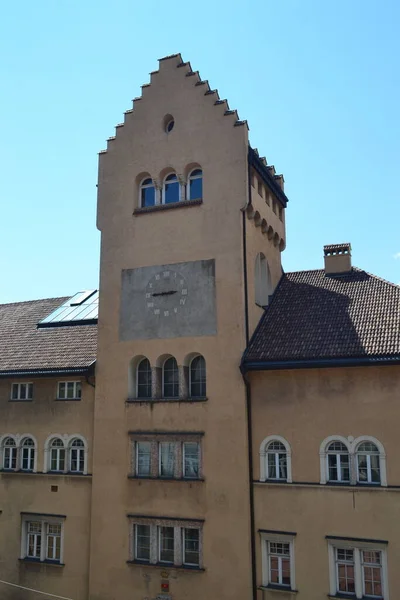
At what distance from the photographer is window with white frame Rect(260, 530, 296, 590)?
62.8 feet

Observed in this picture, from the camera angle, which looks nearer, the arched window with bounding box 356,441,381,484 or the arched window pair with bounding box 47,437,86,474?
the arched window with bounding box 356,441,381,484

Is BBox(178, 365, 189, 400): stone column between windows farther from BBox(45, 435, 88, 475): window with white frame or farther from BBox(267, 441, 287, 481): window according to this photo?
BBox(45, 435, 88, 475): window with white frame

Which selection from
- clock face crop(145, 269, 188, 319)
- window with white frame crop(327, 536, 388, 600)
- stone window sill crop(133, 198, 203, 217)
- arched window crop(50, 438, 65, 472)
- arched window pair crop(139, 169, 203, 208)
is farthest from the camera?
arched window crop(50, 438, 65, 472)

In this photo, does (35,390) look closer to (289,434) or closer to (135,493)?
(135,493)

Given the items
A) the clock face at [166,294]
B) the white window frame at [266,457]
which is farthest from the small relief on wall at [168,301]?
the white window frame at [266,457]

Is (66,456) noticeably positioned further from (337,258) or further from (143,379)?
(337,258)

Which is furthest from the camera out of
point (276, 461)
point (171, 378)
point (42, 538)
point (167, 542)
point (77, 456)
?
point (77, 456)

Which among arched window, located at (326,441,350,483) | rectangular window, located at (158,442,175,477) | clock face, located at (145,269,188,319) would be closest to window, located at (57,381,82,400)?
rectangular window, located at (158,442,175,477)

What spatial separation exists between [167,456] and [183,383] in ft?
9.11

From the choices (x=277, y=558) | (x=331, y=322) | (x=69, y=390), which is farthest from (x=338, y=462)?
(x=69, y=390)

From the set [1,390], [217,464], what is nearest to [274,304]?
[217,464]

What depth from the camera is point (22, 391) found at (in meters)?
25.2

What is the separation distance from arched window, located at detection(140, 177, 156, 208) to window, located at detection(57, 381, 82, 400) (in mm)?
8037

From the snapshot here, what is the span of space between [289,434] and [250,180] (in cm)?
968
